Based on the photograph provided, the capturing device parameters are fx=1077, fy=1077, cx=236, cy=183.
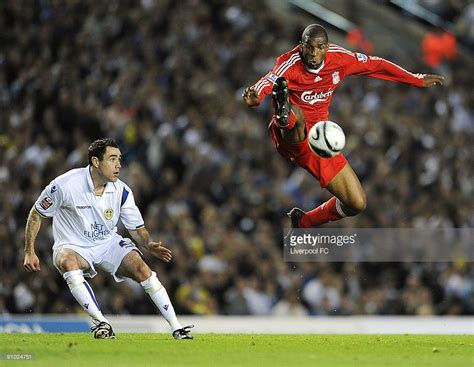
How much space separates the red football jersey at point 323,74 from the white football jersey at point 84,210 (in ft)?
6.87

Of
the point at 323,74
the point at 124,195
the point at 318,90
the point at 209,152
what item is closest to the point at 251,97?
the point at 323,74

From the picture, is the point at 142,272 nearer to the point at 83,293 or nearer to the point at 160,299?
the point at 160,299

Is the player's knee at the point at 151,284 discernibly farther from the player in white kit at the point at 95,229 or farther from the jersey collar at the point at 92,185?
the jersey collar at the point at 92,185

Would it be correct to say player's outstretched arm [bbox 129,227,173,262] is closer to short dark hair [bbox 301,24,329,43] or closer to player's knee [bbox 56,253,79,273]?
player's knee [bbox 56,253,79,273]

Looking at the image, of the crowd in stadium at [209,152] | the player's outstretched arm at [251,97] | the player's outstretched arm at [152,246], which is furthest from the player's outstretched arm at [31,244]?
the crowd in stadium at [209,152]

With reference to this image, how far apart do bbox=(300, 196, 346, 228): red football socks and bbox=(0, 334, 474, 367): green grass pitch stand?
131cm

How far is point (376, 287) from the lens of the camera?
1549 cm

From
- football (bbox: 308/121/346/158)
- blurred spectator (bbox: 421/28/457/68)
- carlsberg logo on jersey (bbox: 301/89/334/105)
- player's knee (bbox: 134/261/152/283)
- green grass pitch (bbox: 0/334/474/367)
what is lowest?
green grass pitch (bbox: 0/334/474/367)

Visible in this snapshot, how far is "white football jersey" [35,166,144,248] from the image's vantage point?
420 inches

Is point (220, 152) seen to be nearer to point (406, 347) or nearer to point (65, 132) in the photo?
point (65, 132)

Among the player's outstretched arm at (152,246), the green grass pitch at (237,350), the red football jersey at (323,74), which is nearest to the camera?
the green grass pitch at (237,350)

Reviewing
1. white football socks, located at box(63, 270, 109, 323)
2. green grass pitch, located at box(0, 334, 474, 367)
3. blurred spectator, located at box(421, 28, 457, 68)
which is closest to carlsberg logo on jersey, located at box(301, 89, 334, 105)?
green grass pitch, located at box(0, 334, 474, 367)

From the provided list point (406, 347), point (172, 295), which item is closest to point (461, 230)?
point (172, 295)

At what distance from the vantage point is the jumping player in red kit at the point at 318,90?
10.8m
